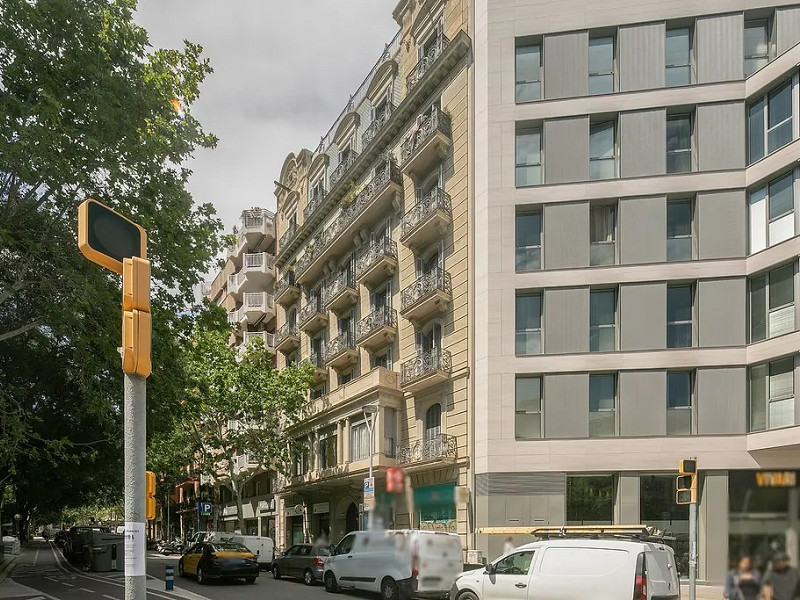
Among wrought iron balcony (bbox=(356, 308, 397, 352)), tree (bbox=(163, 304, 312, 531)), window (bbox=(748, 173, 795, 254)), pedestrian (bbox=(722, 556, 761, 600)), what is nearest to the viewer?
pedestrian (bbox=(722, 556, 761, 600))

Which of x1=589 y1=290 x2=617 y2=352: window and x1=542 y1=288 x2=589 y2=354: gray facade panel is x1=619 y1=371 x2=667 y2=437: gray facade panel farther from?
x1=542 y1=288 x2=589 y2=354: gray facade panel

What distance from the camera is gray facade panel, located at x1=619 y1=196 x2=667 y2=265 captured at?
2744cm

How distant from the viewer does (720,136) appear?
1078 inches

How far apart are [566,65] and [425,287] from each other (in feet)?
32.4

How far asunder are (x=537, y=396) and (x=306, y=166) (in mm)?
28150

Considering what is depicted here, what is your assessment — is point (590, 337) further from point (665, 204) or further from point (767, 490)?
point (767, 490)

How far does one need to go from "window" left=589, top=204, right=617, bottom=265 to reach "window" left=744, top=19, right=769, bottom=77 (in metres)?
6.30

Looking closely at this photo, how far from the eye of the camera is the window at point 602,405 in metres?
27.0

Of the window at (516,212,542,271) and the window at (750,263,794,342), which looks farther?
the window at (516,212,542,271)

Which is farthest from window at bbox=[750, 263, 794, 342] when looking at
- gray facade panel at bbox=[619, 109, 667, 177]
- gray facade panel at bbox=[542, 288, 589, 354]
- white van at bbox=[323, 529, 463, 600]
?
white van at bbox=[323, 529, 463, 600]

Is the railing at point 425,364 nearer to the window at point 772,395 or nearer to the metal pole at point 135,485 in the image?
the window at point 772,395

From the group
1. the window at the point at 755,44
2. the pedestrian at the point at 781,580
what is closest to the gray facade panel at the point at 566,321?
the window at the point at 755,44

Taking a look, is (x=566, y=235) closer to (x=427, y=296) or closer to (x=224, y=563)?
(x=427, y=296)

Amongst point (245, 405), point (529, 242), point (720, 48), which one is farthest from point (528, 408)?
point (245, 405)
